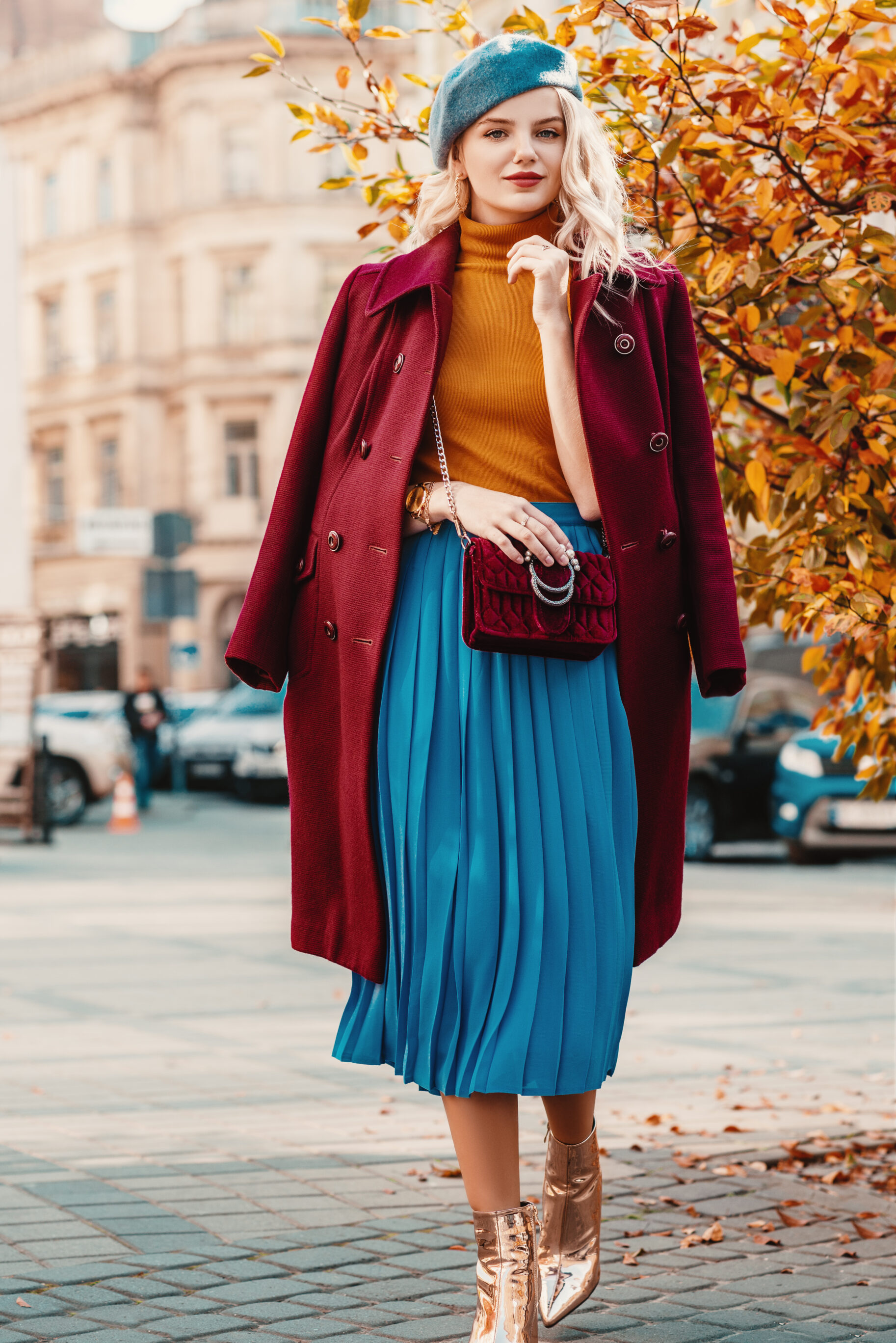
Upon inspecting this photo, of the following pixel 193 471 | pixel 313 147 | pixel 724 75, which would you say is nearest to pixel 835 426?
pixel 724 75

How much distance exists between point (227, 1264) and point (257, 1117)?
4.78 ft

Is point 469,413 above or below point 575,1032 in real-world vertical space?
above

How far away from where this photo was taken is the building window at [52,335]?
47.1 m

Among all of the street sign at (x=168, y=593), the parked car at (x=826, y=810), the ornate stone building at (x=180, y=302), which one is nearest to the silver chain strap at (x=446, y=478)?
the parked car at (x=826, y=810)

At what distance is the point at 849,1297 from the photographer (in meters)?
3.35

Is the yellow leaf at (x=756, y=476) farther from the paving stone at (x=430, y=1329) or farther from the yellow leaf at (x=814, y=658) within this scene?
the paving stone at (x=430, y=1329)

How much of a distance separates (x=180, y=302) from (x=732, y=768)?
Result: 31984 mm

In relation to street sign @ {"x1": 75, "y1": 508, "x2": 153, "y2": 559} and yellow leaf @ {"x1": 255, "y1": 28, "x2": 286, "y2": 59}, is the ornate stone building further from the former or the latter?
yellow leaf @ {"x1": 255, "y1": 28, "x2": 286, "y2": 59}

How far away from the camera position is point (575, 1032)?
2.81 metres

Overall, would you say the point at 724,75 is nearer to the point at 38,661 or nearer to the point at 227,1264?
the point at 227,1264

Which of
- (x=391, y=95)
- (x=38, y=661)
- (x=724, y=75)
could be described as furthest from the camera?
(x=38, y=661)

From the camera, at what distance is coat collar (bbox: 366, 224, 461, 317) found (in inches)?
117

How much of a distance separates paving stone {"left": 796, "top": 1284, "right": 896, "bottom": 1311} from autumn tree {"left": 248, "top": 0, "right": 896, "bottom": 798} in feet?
4.11

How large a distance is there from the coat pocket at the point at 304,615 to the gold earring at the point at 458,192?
0.62m
